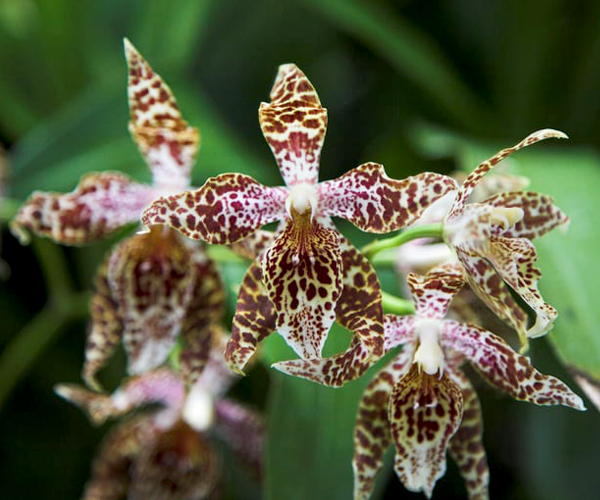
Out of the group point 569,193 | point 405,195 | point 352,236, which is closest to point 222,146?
point 352,236

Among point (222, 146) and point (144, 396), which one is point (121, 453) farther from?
point (222, 146)

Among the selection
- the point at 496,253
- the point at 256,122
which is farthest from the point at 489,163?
the point at 256,122

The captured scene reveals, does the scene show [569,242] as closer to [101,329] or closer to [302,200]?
[302,200]

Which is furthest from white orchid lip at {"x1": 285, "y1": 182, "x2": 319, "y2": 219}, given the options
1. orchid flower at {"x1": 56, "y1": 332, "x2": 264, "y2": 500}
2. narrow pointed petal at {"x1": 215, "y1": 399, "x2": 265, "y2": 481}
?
narrow pointed petal at {"x1": 215, "y1": 399, "x2": 265, "y2": 481}

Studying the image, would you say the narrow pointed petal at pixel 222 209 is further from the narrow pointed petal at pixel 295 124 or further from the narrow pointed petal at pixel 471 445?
the narrow pointed petal at pixel 471 445

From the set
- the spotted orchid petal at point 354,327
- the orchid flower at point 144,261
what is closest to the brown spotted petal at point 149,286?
the orchid flower at point 144,261

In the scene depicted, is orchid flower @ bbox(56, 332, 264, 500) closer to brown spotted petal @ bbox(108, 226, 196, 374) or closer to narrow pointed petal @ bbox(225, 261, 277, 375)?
brown spotted petal @ bbox(108, 226, 196, 374)
